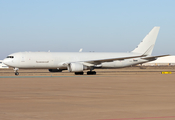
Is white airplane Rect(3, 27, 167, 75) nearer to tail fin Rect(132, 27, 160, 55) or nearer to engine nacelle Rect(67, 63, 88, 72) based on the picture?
engine nacelle Rect(67, 63, 88, 72)

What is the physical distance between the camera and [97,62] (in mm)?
47875

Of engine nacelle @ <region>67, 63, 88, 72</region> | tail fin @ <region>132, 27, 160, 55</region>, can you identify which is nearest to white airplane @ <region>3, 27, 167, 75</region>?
engine nacelle @ <region>67, 63, 88, 72</region>

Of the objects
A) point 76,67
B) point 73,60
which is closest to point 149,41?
point 73,60

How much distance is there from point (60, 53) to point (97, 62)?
6036 millimetres

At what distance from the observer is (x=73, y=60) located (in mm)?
48906

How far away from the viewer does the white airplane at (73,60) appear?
4678 cm

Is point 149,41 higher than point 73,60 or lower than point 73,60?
higher

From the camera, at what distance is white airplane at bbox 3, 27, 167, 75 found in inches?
1842

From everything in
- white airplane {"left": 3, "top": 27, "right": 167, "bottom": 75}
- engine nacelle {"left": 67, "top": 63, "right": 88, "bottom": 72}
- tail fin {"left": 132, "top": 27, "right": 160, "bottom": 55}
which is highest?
tail fin {"left": 132, "top": 27, "right": 160, "bottom": 55}

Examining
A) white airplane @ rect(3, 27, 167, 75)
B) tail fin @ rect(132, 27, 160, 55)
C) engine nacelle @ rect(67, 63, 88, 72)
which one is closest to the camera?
engine nacelle @ rect(67, 63, 88, 72)

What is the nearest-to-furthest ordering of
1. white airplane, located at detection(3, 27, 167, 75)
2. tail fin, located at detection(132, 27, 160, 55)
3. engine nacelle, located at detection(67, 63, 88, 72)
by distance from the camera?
engine nacelle, located at detection(67, 63, 88, 72) → white airplane, located at detection(3, 27, 167, 75) → tail fin, located at detection(132, 27, 160, 55)

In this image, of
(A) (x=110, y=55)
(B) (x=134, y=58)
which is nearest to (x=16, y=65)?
(A) (x=110, y=55)

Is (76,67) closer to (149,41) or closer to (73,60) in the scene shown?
(73,60)

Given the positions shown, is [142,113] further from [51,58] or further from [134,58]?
[134,58]
